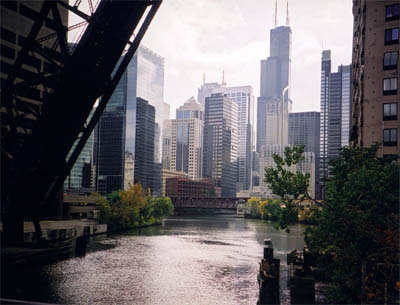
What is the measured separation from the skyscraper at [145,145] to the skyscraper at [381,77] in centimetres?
15359

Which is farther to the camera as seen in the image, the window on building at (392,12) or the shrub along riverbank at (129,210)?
the shrub along riverbank at (129,210)

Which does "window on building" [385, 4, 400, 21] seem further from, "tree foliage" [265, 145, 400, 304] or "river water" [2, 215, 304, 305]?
"river water" [2, 215, 304, 305]

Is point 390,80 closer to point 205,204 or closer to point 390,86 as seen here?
point 390,86

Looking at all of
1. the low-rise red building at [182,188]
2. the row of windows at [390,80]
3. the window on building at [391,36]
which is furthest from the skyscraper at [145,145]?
the window on building at [391,36]

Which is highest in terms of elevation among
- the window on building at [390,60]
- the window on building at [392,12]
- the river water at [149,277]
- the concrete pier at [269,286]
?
the window on building at [392,12]

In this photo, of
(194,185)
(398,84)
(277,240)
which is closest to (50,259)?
(398,84)

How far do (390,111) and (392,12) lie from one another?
786 cm

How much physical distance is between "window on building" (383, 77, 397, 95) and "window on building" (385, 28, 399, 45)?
2906 mm

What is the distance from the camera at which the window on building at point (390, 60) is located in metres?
35.2

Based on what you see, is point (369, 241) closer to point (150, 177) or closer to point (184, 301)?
point (184, 301)

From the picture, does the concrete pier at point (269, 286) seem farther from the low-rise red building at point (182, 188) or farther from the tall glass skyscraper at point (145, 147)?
the tall glass skyscraper at point (145, 147)

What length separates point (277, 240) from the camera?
59625 millimetres

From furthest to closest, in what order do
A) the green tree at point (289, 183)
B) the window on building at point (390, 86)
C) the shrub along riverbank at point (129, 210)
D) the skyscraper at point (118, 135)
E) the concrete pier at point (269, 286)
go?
the skyscraper at point (118, 135), the shrub along riverbank at point (129, 210), the window on building at point (390, 86), the concrete pier at point (269, 286), the green tree at point (289, 183)

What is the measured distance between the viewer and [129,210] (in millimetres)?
71750
